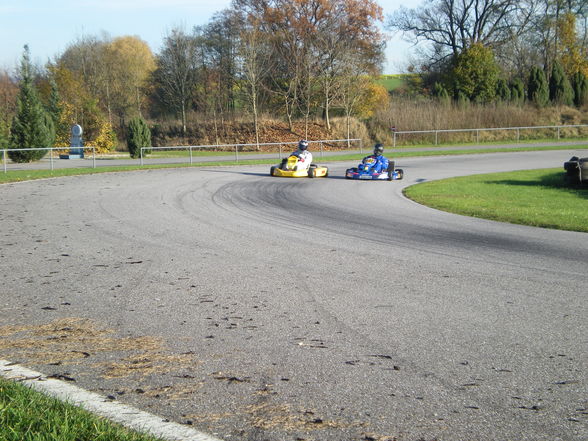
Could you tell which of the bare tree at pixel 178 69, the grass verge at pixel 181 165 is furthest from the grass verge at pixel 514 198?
the bare tree at pixel 178 69

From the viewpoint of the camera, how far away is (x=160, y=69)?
56.0 metres

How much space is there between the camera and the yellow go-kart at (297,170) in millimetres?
22203

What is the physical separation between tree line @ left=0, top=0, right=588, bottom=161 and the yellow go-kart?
25.0 metres

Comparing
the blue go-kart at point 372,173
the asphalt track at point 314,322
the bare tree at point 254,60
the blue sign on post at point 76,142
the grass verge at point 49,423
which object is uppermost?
the bare tree at point 254,60

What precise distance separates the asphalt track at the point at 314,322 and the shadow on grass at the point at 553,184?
649 cm

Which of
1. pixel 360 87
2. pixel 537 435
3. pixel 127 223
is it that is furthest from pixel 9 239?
pixel 360 87

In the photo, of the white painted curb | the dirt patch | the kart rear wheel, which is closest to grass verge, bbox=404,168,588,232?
the kart rear wheel

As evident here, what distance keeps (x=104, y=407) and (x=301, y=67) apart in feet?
164

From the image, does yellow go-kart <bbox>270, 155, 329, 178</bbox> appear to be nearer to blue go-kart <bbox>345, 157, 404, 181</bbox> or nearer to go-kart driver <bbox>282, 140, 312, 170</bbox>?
go-kart driver <bbox>282, 140, 312, 170</bbox>

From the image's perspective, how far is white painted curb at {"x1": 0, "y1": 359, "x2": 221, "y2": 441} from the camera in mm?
3436

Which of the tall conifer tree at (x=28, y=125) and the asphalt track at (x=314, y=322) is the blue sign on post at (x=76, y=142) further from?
the asphalt track at (x=314, y=322)

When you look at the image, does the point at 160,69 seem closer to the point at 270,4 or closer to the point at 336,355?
the point at 270,4

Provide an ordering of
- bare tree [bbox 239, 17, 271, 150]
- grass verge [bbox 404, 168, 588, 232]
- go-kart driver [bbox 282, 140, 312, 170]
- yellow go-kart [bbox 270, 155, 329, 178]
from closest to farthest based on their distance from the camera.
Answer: grass verge [bbox 404, 168, 588, 232] → yellow go-kart [bbox 270, 155, 329, 178] → go-kart driver [bbox 282, 140, 312, 170] → bare tree [bbox 239, 17, 271, 150]

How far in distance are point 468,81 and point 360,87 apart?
10.8 meters
